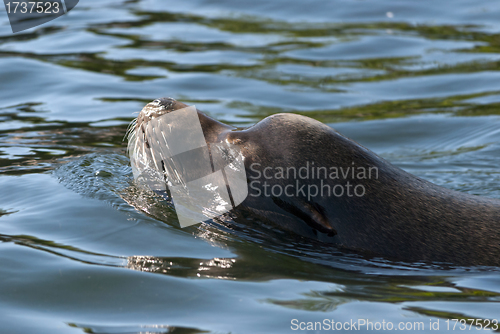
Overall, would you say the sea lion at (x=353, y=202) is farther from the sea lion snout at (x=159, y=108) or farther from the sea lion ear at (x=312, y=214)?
the sea lion snout at (x=159, y=108)

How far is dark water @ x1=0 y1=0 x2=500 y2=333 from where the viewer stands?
333 centimetres

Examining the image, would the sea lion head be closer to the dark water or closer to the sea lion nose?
the dark water

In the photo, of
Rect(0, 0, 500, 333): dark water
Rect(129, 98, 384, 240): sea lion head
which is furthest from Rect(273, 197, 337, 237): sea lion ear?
Rect(0, 0, 500, 333): dark water

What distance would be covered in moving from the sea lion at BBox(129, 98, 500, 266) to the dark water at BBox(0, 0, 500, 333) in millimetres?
181

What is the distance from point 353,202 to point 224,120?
4.16 metres

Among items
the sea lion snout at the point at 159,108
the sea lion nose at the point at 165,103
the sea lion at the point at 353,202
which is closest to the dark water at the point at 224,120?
the sea lion at the point at 353,202

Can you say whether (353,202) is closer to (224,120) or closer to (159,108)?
(159,108)

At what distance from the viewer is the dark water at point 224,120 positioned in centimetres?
333

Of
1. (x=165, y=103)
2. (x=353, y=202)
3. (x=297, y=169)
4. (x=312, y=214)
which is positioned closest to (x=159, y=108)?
(x=165, y=103)

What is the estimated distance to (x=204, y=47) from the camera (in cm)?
1177

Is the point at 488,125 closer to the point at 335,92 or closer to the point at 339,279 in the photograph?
the point at 335,92

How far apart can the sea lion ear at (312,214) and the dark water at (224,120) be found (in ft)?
0.74

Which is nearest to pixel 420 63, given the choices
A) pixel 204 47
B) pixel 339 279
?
pixel 204 47

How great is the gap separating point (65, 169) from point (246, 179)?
196cm
